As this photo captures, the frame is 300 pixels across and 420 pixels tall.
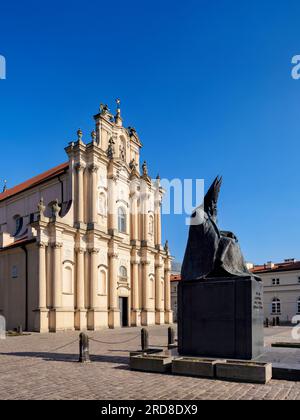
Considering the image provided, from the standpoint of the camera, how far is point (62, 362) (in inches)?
516

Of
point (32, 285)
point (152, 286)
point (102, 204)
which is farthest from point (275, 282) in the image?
point (32, 285)

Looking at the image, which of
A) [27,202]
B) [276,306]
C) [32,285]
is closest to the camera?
[32,285]

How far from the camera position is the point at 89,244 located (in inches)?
1391

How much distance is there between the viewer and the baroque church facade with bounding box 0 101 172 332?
32.1 m

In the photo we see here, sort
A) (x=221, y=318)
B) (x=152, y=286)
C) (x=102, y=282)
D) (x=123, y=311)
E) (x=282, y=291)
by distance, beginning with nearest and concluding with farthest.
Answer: (x=221, y=318) < (x=102, y=282) < (x=123, y=311) < (x=152, y=286) < (x=282, y=291)

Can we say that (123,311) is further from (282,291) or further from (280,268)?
(280,268)

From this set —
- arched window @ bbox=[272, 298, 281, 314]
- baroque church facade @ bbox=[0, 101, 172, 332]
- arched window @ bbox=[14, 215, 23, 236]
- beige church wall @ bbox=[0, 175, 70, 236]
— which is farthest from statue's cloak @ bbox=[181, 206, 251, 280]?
arched window @ bbox=[272, 298, 281, 314]

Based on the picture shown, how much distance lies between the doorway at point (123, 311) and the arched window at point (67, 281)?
8077 millimetres

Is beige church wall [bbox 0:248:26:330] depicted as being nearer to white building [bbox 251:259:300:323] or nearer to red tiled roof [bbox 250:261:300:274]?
white building [bbox 251:259:300:323]

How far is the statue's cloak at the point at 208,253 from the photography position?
1153 cm

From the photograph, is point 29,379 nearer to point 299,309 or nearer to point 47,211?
point 47,211

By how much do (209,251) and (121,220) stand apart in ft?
98.1

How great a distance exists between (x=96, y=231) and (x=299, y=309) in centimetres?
3418
